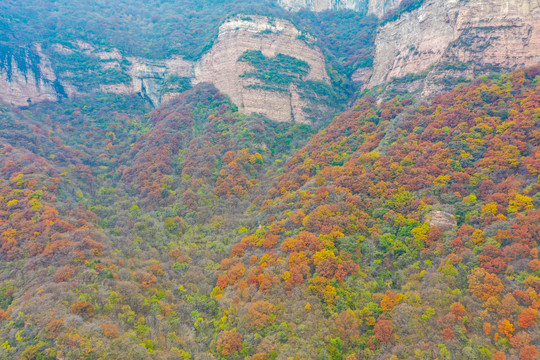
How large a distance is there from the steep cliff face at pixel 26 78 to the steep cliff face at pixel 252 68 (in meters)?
26.0

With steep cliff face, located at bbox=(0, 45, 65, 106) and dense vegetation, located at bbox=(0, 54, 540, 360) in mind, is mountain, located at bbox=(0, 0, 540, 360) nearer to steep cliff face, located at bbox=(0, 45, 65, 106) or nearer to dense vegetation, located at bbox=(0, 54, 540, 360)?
dense vegetation, located at bbox=(0, 54, 540, 360)

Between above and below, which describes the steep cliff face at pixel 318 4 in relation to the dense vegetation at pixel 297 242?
above

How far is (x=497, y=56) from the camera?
43406mm

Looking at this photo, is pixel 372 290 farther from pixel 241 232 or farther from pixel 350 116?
pixel 350 116

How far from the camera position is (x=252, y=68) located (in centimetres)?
6231

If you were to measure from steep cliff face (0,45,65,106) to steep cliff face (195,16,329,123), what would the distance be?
25950 mm

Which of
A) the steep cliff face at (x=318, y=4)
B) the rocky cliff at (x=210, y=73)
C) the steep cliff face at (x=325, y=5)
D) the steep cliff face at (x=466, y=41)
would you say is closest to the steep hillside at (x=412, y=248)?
the steep cliff face at (x=466, y=41)

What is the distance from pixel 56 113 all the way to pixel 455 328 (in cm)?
6192

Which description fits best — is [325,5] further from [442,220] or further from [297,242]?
[297,242]

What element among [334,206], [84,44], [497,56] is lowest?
[334,206]

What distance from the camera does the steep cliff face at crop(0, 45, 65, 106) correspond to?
54.6 metres

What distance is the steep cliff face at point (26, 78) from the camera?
54562 millimetres

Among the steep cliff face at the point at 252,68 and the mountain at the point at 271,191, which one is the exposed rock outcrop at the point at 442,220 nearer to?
the mountain at the point at 271,191

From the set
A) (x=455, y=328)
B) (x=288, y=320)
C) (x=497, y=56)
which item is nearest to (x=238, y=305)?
(x=288, y=320)
